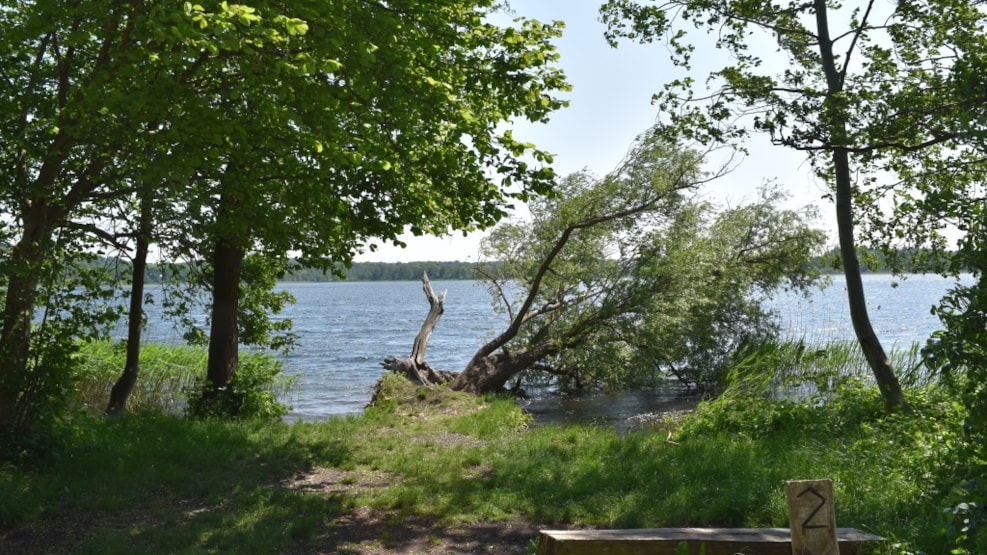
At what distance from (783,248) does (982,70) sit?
1257 cm

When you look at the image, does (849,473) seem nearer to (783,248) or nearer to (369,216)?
(369,216)

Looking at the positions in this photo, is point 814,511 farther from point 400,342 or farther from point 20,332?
point 400,342

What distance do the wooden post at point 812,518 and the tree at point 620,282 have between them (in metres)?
12.4

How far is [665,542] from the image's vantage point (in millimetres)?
5270

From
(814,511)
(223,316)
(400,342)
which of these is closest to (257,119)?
(223,316)

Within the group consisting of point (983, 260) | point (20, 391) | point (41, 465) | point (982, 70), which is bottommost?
point (41, 465)

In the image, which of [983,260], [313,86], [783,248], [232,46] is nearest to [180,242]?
[313,86]

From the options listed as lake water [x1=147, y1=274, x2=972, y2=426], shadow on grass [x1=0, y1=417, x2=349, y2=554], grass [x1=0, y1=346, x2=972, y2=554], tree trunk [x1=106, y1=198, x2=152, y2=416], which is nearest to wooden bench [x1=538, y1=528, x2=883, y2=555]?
grass [x1=0, y1=346, x2=972, y2=554]

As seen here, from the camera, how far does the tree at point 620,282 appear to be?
17203 mm

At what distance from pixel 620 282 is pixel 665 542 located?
40.3ft

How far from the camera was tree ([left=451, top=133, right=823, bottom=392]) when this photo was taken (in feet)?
56.4

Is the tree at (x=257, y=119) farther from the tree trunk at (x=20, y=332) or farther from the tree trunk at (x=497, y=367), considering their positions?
the tree trunk at (x=497, y=367)

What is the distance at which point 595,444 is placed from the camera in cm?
1059

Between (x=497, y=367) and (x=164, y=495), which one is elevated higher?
(x=497, y=367)
